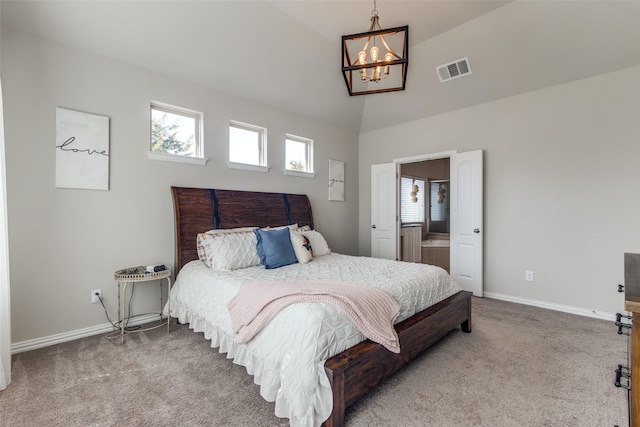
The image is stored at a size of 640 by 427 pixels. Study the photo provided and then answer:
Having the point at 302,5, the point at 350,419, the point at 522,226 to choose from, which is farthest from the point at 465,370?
the point at 302,5

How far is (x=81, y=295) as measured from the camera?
2689mm

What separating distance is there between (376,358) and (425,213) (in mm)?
5561

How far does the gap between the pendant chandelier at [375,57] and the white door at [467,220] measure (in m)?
1.53

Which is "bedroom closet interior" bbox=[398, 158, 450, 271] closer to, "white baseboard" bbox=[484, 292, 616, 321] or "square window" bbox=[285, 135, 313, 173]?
"white baseboard" bbox=[484, 292, 616, 321]

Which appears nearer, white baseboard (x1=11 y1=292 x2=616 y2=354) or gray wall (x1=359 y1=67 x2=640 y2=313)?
white baseboard (x1=11 y1=292 x2=616 y2=354)

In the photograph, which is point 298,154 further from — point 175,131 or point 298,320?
point 298,320

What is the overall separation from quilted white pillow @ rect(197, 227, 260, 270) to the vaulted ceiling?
189cm

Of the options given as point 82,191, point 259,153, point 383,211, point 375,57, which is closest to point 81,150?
point 82,191

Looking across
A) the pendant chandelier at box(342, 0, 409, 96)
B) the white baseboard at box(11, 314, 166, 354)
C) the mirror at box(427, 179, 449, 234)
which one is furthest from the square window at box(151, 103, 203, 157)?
the mirror at box(427, 179, 449, 234)

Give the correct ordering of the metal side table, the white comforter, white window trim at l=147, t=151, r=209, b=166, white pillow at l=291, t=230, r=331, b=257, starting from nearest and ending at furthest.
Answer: the white comforter → the metal side table → white window trim at l=147, t=151, r=209, b=166 → white pillow at l=291, t=230, r=331, b=257

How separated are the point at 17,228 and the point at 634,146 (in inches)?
236

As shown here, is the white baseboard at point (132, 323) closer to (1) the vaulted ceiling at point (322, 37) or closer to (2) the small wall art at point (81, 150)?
(2) the small wall art at point (81, 150)

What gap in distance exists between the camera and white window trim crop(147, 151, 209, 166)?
306cm

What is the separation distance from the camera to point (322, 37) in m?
3.50
